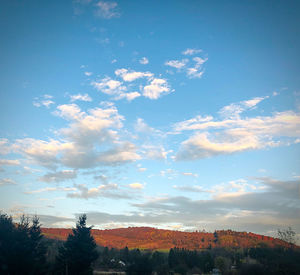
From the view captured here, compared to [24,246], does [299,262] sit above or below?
below

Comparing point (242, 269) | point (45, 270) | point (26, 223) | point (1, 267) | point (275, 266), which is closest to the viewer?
point (1, 267)

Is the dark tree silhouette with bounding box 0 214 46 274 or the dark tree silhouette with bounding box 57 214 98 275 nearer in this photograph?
the dark tree silhouette with bounding box 0 214 46 274

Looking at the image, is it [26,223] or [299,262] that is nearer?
[26,223]

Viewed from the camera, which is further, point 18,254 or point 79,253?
point 79,253

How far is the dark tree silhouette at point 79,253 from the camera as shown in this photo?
38562mm

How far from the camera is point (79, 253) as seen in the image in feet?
127

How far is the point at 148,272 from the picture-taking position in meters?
50.5

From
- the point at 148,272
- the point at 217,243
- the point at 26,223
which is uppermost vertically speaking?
the point at 26,223

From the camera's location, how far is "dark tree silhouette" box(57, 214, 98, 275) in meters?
38.6

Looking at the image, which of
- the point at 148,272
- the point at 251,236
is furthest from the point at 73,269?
the point at 251,236

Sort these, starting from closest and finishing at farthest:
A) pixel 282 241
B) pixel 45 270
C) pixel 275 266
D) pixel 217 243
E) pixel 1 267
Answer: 1. pixel 1 267
2. pixel 45 270
3. pixel 275 266
4. pixel 282 241
5. pixel 217 243

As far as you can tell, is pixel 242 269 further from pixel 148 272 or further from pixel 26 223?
pixel 26 223

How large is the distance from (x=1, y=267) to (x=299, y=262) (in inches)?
2029

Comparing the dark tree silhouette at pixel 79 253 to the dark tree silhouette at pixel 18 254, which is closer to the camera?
the dark tree silhouette at pixel 18 254
